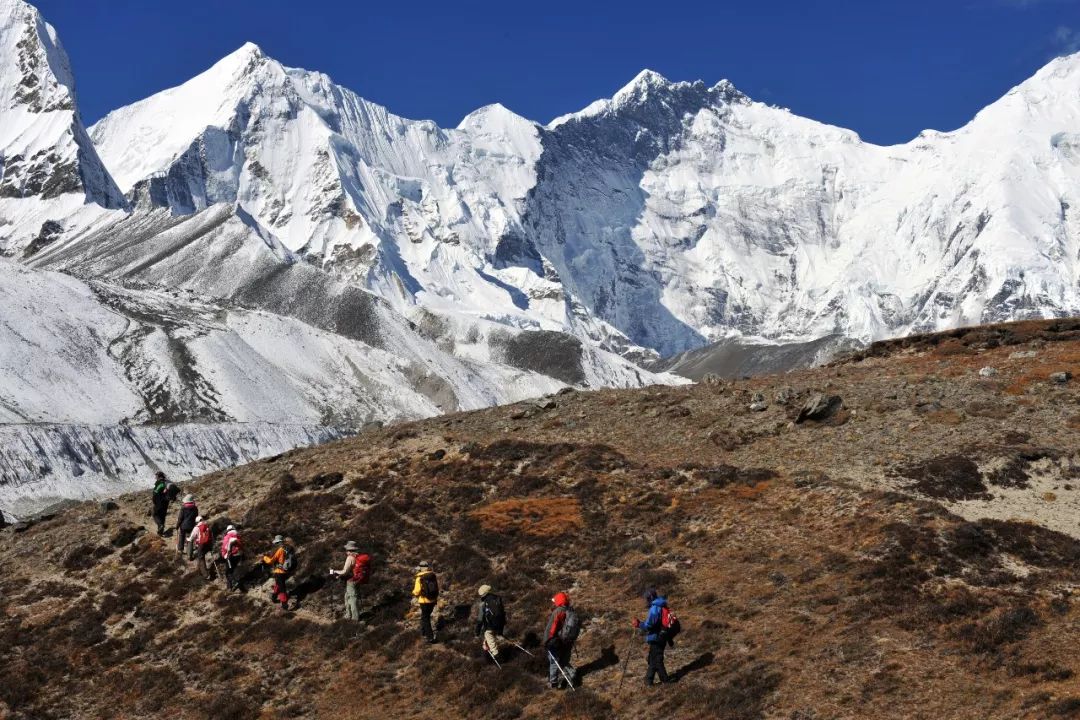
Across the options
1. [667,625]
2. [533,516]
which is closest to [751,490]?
[533,516]

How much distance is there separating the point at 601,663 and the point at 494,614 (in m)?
3.24

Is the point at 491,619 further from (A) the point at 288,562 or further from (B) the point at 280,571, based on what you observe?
(A) the point at 288,562

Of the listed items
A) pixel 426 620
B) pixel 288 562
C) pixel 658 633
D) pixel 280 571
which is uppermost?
pixel 288 562

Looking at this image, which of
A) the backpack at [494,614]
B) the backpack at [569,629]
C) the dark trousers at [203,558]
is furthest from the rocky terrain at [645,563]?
the backpack at [569,629]

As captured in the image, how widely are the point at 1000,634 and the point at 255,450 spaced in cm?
14020

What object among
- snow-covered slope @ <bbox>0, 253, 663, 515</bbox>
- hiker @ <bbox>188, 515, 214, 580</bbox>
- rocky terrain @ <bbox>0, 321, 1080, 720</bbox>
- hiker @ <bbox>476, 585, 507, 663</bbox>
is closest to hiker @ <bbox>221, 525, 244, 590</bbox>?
rocky terrain @ <bbox>0, 321, 1080, 720</bbox>

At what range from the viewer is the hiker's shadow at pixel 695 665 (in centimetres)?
2869

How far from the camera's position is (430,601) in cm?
3362

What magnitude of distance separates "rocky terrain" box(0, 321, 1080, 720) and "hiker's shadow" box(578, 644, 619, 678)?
0.27 ft

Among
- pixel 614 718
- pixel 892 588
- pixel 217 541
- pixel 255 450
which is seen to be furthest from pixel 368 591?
pixel 255 450

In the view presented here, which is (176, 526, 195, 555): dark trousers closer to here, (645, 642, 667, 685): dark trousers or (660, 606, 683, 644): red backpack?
(645, 642, 667, 685): dark trousers

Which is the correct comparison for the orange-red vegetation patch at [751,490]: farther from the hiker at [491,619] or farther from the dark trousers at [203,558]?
the dark trousers at [203,558]

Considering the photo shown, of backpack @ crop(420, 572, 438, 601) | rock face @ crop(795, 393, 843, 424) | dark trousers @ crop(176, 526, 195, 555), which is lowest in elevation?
backpack @ crop(420, 572, 438, 601)

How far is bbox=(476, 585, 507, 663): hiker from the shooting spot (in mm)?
31219
